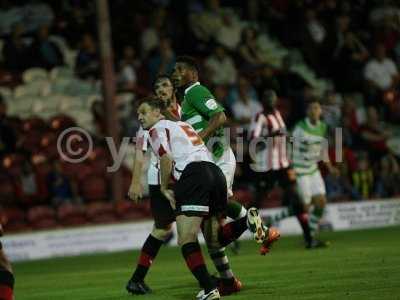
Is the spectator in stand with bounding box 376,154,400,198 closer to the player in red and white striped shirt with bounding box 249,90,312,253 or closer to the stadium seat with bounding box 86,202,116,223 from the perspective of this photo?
the player in red and white striped shirt with bounding box 249,90,312,253

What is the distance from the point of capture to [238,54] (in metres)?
23.2

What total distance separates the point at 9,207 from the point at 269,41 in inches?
339

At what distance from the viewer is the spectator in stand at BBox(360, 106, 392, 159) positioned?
21.7 m

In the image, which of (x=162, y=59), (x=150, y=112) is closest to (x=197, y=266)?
(x=150, y=112)

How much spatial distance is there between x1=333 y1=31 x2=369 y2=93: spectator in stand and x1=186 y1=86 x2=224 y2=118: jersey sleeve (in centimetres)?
1333

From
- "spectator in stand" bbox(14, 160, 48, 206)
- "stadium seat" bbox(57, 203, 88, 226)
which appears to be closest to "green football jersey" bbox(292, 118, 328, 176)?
"stadium seat" bbox(57, 203, 88, 226)

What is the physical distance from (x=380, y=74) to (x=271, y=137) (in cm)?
772

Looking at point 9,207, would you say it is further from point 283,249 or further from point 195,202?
point 195,202

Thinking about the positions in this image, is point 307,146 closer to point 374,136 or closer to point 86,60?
point 374,136

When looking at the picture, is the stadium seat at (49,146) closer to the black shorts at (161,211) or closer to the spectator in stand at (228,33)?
the spectator in stand at (228,33)

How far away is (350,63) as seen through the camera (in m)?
23.7

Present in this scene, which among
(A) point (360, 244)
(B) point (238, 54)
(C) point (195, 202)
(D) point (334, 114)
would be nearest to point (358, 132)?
(D) point (334, 114)

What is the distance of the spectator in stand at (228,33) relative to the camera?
23.6 metres

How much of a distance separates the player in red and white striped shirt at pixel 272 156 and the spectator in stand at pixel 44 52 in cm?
625
